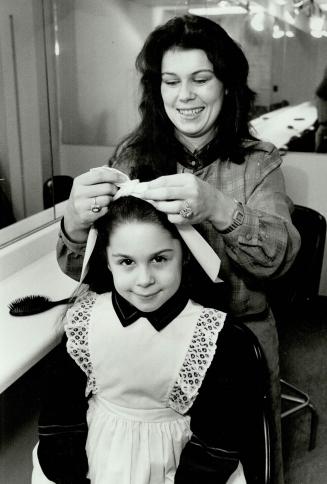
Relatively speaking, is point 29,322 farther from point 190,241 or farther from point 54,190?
point 54,190

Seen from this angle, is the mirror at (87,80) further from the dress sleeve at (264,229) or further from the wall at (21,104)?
the dress sleeve at (264,229)

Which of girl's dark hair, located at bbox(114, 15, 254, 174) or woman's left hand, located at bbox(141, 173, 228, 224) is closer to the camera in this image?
woman's left hand, located at bbox(141, 173, 228, 224)

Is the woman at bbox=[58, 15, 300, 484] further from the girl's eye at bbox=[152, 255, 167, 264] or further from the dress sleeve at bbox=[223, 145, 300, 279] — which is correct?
the girl's eye at bbox=[152, 255, 167, 264]

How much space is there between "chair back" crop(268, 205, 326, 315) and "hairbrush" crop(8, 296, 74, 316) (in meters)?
0.79

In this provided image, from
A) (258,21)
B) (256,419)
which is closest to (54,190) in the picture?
(256,419)

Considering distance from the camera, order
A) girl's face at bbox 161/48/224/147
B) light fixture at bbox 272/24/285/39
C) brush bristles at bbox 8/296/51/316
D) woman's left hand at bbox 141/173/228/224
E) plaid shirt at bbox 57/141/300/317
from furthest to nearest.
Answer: light fixture at bbox 272/24/285/39 → brush bristles at bbox 8/296/51/316 → girl's face at bbox 161/48/224/147 → plaid shirt at bbox 57/141/300/317 → woman's left hand at bbox 141/173/228/224

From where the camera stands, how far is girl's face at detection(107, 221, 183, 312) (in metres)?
1.09

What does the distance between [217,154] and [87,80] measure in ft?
7.92

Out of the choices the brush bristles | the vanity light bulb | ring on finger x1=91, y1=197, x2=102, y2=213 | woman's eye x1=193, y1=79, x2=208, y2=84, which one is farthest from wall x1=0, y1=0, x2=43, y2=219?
the vanity light bulb

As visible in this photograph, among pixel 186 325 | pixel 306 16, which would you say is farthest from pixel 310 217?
pixel 306 16

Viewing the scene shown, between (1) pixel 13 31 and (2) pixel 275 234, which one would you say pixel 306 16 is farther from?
(2) pixel 275 234

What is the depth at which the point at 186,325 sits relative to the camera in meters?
1.18

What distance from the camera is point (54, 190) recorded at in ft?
8.11

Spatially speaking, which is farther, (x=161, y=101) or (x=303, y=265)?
(x=303, y=265)
